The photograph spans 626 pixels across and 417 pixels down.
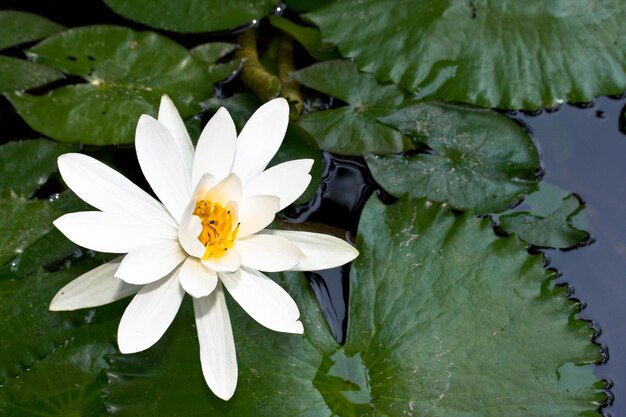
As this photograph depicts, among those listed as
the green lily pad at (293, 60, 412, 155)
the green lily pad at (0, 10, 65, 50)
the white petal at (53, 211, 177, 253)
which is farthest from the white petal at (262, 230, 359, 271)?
the green lily pad at (0, 10, 65, 50)

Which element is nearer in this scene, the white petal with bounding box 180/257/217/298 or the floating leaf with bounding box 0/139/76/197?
the white petal with bounding box 180/257/217/298

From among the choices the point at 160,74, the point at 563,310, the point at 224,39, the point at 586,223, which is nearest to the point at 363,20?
the point at 224,39

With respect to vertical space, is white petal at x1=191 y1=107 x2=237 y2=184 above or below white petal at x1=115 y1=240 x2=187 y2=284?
above

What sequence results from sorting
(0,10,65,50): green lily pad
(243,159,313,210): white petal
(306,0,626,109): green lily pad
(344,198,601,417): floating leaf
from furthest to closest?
1. (0,10,65,50): green lily pad
2. (306,0,626,109): green lily pad
3. (344,198,601,417): floating leaf
4. (243,159,313,210): white petal

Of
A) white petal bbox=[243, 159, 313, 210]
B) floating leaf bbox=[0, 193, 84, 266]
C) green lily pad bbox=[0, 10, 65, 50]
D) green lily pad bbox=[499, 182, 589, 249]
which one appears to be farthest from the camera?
green lily pad bbox=[0, 10, 65, 50]

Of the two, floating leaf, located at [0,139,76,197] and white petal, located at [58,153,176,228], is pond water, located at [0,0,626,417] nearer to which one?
floating leaf, located at [0,139,76,197]

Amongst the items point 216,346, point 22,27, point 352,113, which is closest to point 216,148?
point 216,346

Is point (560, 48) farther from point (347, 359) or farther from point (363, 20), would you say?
point (347, 359)
